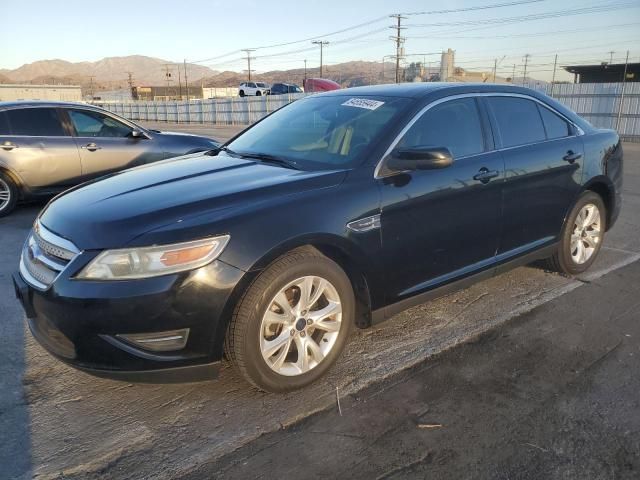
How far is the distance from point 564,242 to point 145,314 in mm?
3590

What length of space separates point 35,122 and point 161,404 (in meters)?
6.05

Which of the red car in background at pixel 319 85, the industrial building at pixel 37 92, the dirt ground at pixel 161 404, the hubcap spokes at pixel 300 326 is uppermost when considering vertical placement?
the industrial building at pixel 37 92

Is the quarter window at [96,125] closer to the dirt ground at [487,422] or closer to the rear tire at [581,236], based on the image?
the rear tire at [581,236]

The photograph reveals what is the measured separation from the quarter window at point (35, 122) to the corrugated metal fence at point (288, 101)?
11.7m

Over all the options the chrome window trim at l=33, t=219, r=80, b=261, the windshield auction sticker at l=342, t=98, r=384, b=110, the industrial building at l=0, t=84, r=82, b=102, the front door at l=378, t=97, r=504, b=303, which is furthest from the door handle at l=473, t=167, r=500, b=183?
the industrial building at l=0, t=84, r=82, b=102

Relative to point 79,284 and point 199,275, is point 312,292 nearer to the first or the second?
point 199,275

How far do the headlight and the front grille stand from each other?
7.7 inches

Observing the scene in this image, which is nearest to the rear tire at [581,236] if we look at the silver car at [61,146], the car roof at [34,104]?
the silver car at [61,146]

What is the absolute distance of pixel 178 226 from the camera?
2.50 m

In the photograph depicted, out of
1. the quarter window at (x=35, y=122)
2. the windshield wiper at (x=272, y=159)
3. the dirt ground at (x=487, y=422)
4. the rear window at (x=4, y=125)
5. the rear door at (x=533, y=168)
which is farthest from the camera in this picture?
the quarter window at (x=35, y=122)

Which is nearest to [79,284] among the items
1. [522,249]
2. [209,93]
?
[522,249]

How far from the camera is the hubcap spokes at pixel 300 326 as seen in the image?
2766 millimetres

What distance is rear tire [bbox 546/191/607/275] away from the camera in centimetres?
448

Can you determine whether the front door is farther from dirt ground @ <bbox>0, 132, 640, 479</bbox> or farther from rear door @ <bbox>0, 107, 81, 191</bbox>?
rear door @ <bbox>0, 107, 81, 191</bbox>
